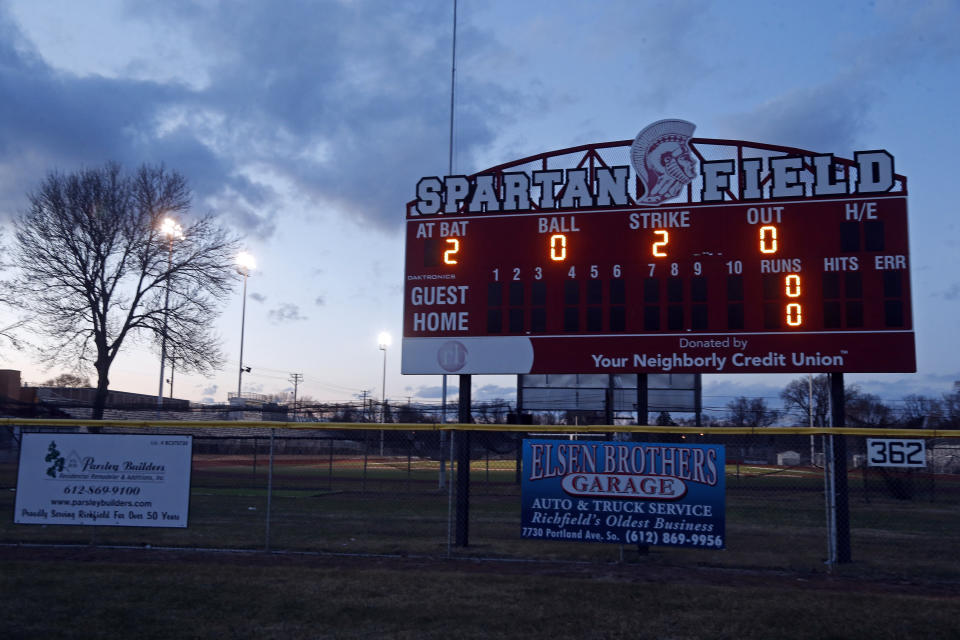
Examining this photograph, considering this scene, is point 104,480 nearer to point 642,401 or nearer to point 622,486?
point 622,486

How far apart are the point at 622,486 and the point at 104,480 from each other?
28.2 ft

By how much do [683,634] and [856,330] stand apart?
23.7 feet

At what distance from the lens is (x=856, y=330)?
1253cm

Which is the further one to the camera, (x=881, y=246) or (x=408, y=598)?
(x=881, y=246)

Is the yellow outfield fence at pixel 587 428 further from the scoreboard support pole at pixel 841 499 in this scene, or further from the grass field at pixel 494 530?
the grass field at pixel 494 530

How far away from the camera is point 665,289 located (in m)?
13.3

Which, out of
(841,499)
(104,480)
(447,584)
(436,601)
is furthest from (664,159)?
(104,480)

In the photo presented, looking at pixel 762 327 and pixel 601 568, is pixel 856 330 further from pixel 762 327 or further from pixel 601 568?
pixel 601 568

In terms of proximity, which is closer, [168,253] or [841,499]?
[841,499]

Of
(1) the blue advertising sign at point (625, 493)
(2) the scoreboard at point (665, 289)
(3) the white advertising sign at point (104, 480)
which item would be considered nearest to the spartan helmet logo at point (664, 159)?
(2) the scoreboard at point (665, 289)

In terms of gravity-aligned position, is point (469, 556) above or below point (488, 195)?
below

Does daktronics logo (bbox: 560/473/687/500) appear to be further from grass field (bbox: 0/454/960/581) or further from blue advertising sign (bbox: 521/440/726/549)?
grass field (bbox: 0/454/960/581)

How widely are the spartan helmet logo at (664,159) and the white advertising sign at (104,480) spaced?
925 centimetres

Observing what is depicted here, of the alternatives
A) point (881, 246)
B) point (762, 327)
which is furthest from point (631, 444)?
point (881, 246)
